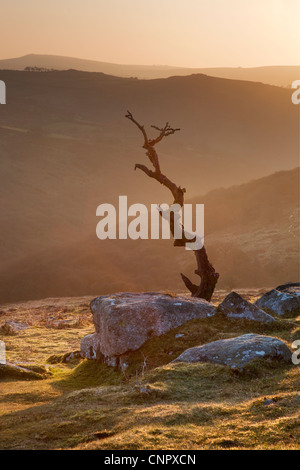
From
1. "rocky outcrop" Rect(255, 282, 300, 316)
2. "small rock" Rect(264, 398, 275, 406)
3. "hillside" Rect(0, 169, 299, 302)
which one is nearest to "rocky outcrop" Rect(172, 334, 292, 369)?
"small rock" Rect(264, 398, 275, 406)

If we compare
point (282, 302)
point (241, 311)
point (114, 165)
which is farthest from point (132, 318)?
point (114, 165)

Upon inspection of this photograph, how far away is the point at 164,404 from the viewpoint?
10211 millimetres

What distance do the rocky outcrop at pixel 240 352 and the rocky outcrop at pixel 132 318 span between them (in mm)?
2284

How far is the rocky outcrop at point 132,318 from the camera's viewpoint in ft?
51.0

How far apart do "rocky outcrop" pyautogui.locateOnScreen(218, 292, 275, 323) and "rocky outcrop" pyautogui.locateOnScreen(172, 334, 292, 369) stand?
347 centimetres

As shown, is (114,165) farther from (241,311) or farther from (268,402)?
(268,402)

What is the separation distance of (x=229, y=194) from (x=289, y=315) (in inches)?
1935

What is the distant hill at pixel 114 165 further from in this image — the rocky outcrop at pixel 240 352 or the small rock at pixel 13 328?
the rocky outcrop at pixel 240 352

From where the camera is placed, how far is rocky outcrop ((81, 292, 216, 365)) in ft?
51.0

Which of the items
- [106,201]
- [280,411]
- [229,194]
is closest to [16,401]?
[280,411]

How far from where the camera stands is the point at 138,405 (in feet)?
33.8

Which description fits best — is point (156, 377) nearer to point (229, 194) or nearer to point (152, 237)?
point (152, 237)

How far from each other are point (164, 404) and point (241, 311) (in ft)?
24.7

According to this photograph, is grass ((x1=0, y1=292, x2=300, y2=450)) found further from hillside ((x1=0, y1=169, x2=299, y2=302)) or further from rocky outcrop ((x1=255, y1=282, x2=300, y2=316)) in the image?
hillside ((x1=0, y1=169, x2=299, y2=302))
